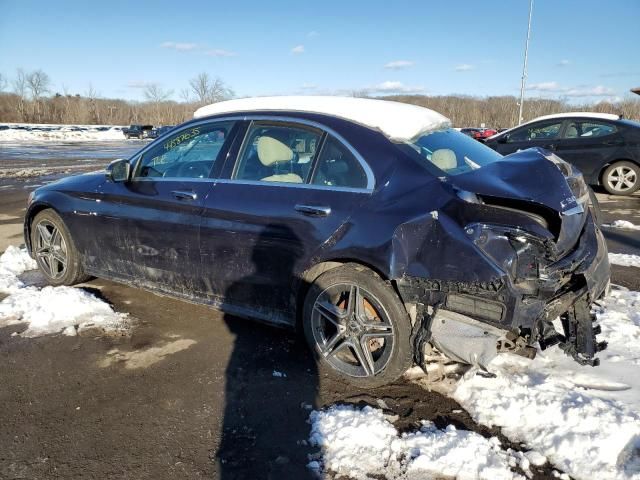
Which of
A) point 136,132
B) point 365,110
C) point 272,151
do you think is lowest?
point 272,151

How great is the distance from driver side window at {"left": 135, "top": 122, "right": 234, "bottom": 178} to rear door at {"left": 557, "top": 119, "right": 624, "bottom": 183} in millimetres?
8502

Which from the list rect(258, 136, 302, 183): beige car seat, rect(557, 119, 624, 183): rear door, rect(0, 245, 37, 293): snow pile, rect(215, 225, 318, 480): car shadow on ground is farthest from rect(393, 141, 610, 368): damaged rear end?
rect(557, 119, 624, 183): rear door

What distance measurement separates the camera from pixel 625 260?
573 centimetres

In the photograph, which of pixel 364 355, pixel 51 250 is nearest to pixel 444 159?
pixel 364 355

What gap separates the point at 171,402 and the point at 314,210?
1.49m

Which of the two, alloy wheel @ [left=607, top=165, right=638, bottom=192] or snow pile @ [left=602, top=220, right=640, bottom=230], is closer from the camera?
snow pile @ [left=602, top=220, right=640, bottom=230]

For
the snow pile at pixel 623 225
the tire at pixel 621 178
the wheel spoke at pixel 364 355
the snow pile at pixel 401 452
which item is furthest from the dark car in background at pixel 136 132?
the snow pile at pixel 401 452

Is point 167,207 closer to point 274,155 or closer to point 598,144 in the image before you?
point 274,155

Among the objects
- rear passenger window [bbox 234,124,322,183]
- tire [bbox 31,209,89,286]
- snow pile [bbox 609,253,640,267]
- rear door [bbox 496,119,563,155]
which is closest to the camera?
rear passenger window [bbox 234,124,322,183]

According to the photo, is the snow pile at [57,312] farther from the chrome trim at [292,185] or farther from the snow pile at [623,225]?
the snow pile at [623,225]

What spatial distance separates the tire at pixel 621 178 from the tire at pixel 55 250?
979cm

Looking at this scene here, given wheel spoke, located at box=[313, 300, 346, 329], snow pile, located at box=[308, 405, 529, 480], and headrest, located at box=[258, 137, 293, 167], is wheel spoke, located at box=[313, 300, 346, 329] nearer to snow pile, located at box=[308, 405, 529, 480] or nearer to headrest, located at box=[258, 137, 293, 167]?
snow pile, located at box=[308, 405, 529, 480]

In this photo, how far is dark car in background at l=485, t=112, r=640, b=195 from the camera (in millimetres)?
9773

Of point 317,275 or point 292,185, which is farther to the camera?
point 292,185
